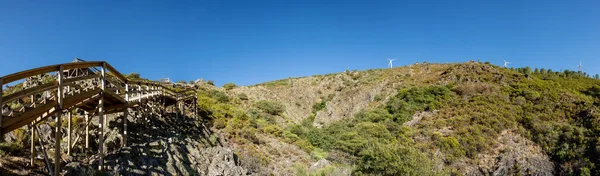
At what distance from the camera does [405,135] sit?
31938mm

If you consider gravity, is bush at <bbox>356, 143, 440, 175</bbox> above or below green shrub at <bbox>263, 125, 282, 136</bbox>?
below

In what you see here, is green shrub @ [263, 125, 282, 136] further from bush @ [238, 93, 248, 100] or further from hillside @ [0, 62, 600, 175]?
bush @ [238, 93, 248, 100]

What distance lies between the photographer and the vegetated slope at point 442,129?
24.0 meters

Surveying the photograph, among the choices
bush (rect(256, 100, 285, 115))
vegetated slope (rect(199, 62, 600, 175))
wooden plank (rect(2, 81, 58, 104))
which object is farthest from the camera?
bush (rect(256, 100, 285, 115))

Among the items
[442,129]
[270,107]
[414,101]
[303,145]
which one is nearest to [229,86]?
[270,107]

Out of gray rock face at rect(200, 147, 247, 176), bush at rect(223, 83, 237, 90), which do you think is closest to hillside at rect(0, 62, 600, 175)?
gray rock face at rect(200, 147, 247, 176)

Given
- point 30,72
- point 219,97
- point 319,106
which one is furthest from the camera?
point 319,106

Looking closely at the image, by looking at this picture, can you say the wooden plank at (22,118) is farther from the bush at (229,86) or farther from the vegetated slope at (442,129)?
the bush at (229,86)

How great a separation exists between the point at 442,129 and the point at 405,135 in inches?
151

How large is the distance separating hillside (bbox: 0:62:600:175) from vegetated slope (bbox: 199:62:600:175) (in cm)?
10

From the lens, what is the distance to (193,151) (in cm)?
1631

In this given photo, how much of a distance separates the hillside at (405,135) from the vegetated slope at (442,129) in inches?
4.0

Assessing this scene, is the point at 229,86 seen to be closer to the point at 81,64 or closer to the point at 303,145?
the point at 303,145

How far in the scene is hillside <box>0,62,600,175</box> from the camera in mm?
15578
